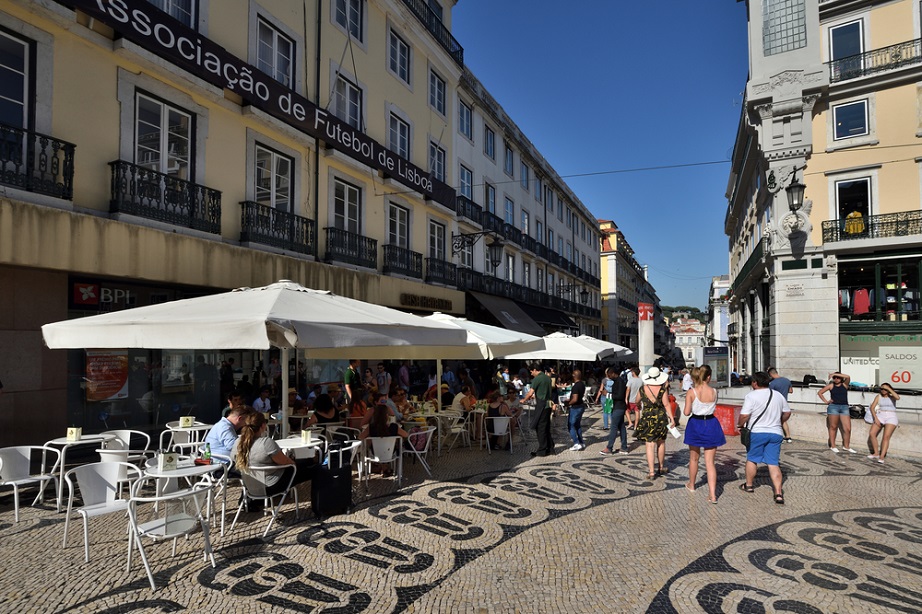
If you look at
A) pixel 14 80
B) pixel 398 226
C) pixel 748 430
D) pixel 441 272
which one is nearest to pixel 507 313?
pixel 441 272

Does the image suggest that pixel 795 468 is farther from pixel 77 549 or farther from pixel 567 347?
pixel 77 549

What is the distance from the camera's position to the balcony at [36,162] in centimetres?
724

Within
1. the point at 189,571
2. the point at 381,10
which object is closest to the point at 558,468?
the point at 189,571

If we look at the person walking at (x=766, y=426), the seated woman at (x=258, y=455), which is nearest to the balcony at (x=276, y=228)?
the seated woman at (x=258, y=455)

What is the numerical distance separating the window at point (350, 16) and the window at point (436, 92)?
4.43 m

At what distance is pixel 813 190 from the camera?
1939cm

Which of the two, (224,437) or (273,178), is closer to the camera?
(224,437)

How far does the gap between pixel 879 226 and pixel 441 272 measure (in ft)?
49.8

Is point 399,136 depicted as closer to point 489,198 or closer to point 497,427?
point 489,198

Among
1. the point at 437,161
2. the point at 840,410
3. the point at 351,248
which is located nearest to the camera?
the point at 840,410

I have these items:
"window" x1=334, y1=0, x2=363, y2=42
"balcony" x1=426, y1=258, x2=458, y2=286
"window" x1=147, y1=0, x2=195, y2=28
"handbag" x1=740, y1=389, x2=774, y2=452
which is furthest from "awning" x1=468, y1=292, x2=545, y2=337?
"handbag" x1=740, y1=389, x2=774, y2=452

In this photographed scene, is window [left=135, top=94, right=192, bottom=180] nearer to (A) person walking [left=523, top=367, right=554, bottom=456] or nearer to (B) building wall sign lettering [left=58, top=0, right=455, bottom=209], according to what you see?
(B) building wall sign lettering [left=58, top=0, right=455, bottom=209]

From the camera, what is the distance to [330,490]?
5758 millimetres

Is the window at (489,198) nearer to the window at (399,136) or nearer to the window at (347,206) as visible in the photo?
the window at (399,136)
